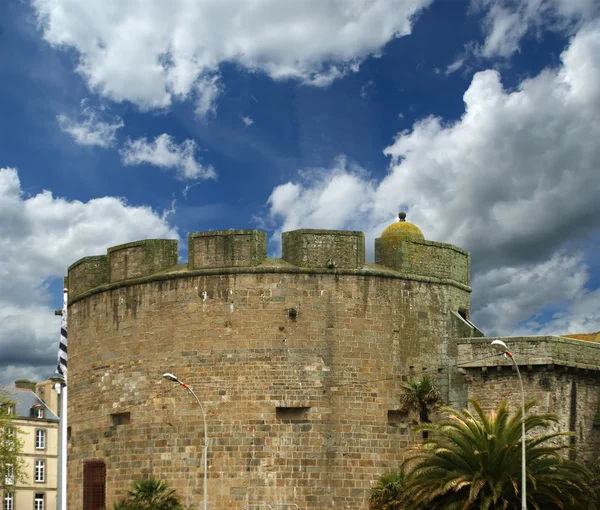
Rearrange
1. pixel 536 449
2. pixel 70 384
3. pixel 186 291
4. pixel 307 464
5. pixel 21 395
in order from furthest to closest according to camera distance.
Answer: pixel 21 395 → pixel 70 384 → pixel 186 291 → pixel 307 464 → pixel 536 449

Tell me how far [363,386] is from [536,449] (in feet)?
18.4

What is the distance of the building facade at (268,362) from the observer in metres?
27.0

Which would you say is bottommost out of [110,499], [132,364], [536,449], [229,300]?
[110,499]

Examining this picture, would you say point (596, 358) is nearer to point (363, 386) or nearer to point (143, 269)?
point (363, 386)

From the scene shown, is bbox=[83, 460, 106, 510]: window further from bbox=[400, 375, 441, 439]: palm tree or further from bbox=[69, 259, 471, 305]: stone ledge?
bbox=[400, 375, 441, 439]: palm tree

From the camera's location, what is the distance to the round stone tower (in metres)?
27.0

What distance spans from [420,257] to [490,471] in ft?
26.4

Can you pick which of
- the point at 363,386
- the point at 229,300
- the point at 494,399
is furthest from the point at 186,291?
the point at 494,399

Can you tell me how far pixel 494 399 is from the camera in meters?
27.8

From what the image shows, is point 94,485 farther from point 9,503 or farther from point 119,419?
point 9,503

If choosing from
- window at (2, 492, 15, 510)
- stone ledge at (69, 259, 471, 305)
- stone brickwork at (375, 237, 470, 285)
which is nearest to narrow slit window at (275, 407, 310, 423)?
stone ledge at (69, 259, 471, 305)

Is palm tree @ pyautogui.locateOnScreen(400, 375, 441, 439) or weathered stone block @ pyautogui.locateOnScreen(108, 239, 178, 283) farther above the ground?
weathered stone block @ pyautogui.locateOnScreen(108, 239, 178, 283)

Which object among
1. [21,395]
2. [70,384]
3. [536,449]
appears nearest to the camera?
[536,449]

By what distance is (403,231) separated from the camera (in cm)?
3006
